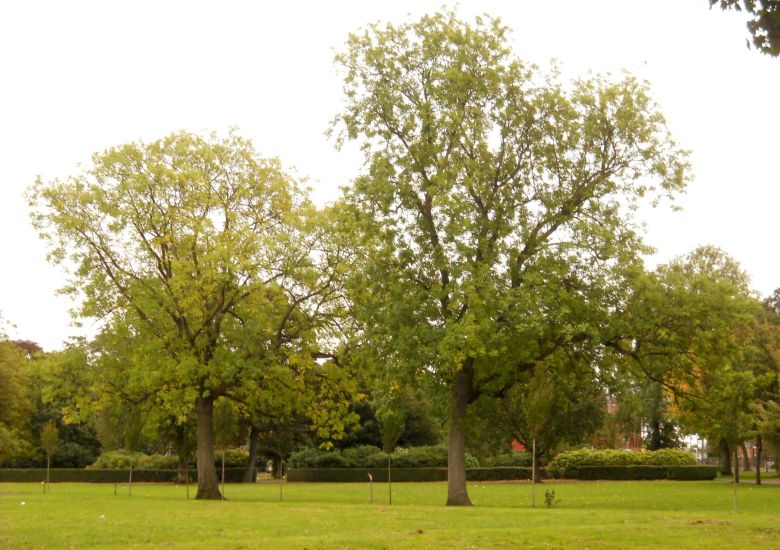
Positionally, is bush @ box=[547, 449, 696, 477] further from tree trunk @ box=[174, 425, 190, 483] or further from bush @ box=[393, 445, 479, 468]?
tree trunk @ box=[174, 425, 190, 483]

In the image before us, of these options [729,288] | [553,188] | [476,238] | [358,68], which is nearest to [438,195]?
[476,238]

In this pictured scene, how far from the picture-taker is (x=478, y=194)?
2723 centimetres

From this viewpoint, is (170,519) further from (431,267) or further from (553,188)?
(553,188)

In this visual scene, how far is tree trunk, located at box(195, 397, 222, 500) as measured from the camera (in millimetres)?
33688

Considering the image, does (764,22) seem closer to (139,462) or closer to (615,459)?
(615,459)

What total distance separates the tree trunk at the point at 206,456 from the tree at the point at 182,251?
0.15 feet

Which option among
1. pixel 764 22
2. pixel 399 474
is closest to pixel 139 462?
pixel 399 474

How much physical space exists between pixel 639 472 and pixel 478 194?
1313 inches

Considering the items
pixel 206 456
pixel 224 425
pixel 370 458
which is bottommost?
pixel 370 458

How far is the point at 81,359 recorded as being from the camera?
1347 inches

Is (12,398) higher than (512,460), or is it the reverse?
(12,398)

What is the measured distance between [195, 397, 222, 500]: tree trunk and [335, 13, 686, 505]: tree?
1023cm

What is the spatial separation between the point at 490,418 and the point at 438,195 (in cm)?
2786

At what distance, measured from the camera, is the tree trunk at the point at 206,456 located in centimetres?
3369
